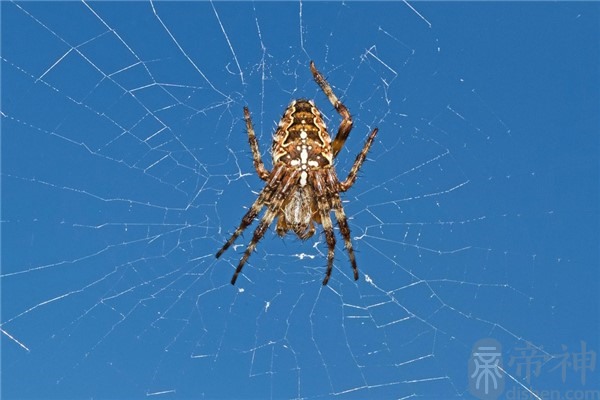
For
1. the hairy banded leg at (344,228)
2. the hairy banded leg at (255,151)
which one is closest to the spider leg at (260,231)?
the hairy banded leg at (255,151)

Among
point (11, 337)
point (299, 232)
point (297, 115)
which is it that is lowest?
point (11, 337)

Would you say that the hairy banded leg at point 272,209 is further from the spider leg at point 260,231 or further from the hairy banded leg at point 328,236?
the hairy banded leg at point 328,236

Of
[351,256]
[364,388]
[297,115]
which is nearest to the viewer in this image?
[297,115]

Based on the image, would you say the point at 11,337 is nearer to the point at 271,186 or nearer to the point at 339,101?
the point at 271,186

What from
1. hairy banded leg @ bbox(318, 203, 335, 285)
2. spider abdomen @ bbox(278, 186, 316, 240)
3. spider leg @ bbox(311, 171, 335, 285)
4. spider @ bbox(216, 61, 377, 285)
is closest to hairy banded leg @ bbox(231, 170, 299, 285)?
spider @ bbox(216, 61, 377, 285)

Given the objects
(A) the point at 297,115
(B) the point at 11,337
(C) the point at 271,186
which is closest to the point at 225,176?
(C) the point at 271,186

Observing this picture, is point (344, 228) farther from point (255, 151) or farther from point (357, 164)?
point (255, 151)

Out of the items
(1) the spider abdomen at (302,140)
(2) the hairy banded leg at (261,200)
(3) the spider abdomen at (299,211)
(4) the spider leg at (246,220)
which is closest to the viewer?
(1) the spider abdomen at (302,140)
